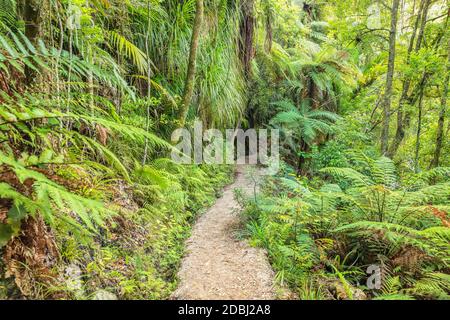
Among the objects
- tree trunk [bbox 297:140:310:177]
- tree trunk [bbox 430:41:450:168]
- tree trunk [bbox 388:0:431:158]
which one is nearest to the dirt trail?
tree trunk [bbox 297:140:310:177]

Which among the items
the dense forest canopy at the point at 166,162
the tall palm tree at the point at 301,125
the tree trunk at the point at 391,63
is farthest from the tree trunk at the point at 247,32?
the tree trunk at the point at 391,63

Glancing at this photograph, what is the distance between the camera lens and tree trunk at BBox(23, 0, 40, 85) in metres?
2.01

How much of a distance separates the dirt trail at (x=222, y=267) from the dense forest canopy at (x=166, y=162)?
0.46 ft

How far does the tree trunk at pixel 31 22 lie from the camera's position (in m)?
2.01

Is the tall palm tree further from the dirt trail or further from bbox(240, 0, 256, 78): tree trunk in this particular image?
the dirt trail

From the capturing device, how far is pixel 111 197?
287 centimetres

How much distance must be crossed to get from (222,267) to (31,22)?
2696mm

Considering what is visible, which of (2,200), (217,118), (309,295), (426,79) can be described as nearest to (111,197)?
(2,200)

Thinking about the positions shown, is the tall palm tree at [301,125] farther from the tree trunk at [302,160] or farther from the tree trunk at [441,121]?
the tree trunk at [441,121]

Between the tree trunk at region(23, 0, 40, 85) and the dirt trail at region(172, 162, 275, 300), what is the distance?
6.95 ft

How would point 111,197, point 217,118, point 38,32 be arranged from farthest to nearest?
1. point 217,118
2. point 111,197
3. point 38,32
